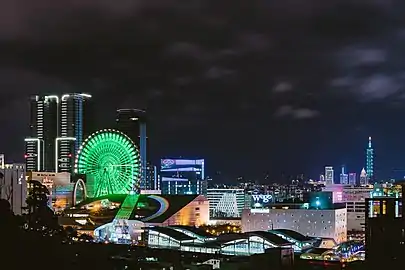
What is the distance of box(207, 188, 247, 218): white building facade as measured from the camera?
4447 centimetres

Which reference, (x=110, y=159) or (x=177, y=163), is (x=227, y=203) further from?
(x=110, y=159)

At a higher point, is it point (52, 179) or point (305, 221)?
point (52, 179)

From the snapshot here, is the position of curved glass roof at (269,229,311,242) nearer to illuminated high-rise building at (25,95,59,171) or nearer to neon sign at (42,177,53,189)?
neon sign at (42,177,53,189)

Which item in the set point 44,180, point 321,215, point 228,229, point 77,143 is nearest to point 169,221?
point 228,229

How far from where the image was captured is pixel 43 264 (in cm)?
964

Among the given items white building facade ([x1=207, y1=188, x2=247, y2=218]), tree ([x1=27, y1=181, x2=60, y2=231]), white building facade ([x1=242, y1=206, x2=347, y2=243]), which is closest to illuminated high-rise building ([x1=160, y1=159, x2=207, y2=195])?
white building facade ([x1=207, y1=188, x2=247, y2=218])

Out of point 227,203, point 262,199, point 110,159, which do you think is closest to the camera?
point 110,159

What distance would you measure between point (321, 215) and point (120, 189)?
10.9m

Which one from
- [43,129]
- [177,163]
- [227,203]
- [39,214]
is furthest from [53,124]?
[39,214]

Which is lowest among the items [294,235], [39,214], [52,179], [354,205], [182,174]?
[294,235]

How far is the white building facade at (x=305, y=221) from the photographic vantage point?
28.2 meters

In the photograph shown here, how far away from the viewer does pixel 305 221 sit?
1126 inches

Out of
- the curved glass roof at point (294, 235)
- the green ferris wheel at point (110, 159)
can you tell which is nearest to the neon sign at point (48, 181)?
the green ferris wheel at point (110, 159)

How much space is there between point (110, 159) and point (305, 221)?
33.9 ft
